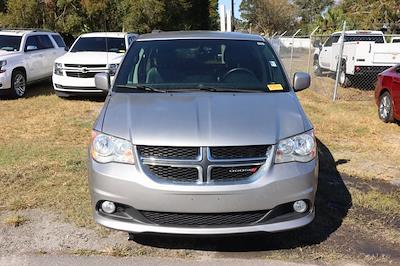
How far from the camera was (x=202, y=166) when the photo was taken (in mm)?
3719

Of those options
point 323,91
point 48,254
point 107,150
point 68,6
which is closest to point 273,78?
point 107,150

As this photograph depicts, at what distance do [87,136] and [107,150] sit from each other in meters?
4.60

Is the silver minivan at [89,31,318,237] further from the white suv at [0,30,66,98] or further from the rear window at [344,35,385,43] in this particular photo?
the rear window at [344,35,385,43]

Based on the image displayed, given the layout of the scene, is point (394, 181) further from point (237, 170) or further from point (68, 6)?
point (68, 6)

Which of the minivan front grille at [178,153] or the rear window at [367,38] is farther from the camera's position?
the rear window at [367,38]

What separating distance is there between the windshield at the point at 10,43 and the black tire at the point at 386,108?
882cm

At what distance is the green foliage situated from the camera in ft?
95.3

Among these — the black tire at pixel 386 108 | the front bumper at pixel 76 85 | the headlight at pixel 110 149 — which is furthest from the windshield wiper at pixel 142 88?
the front bumper at pixel 76 85

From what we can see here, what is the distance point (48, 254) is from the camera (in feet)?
13.6

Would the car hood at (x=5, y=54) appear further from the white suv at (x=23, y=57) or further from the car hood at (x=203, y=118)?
the car hood at (x=203, y=118)

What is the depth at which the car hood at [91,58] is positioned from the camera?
12077 millimetres

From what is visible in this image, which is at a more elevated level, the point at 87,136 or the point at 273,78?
the point at 273,78

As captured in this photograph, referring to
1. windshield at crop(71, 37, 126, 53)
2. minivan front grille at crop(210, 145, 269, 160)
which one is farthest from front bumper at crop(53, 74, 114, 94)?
minivan front grille at crop(210, 145, 269, 160)

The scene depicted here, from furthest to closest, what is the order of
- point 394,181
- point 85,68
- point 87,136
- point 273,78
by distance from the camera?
point 85,68, point 87,136, point 394,181, point 273,78
